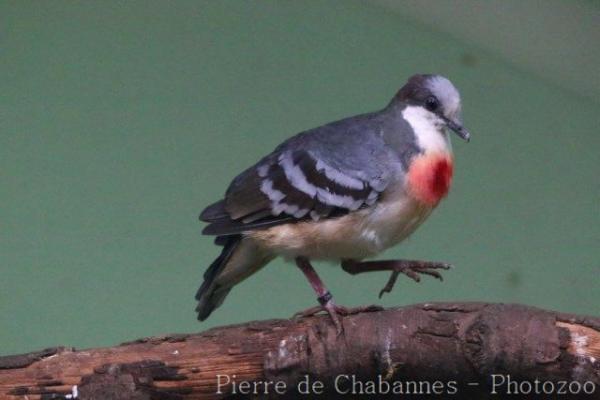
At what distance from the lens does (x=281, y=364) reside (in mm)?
1440

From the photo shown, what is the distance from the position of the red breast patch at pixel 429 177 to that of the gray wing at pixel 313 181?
0.14ft

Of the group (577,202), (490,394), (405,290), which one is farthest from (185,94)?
(490,394)

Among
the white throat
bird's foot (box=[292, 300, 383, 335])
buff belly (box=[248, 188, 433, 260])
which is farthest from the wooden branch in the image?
the white throat

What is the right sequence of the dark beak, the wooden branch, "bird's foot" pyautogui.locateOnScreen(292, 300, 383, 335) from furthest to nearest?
the dark beak
"bird's foot" pyautogui.locateOnScreen(292, 300, 383, 335)
the wooden branch

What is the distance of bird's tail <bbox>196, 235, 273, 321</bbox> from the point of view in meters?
1.69

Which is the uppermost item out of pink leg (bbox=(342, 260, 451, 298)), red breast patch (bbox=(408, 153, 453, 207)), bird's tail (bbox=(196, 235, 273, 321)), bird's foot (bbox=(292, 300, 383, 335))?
red breast patch (bbox=(408, 153, 453, 207))

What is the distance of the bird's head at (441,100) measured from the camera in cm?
163

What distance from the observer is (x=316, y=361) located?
4.75ft

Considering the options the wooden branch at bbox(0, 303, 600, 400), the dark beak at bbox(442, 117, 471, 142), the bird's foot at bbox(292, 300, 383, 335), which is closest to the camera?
the wooden branch at bbox(0, 303, 600, 400)

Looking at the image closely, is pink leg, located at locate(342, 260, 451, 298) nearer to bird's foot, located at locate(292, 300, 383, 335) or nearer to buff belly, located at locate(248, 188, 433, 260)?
buff belly, located at locate(248, 188, 433, 260)

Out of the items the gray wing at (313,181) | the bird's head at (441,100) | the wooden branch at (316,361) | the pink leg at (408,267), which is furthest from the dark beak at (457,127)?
the wooden branch at (316,361)

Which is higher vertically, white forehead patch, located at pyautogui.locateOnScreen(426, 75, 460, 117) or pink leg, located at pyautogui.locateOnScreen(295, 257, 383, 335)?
white forehead patch, located at pyautogui.locateOnScreen(426, 75, 460, 117)

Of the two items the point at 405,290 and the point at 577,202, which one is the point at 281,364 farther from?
the point at 577,202

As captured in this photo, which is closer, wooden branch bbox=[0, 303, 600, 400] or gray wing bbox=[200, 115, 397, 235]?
wooden branch bbox=[0, 303, 600, 400]
